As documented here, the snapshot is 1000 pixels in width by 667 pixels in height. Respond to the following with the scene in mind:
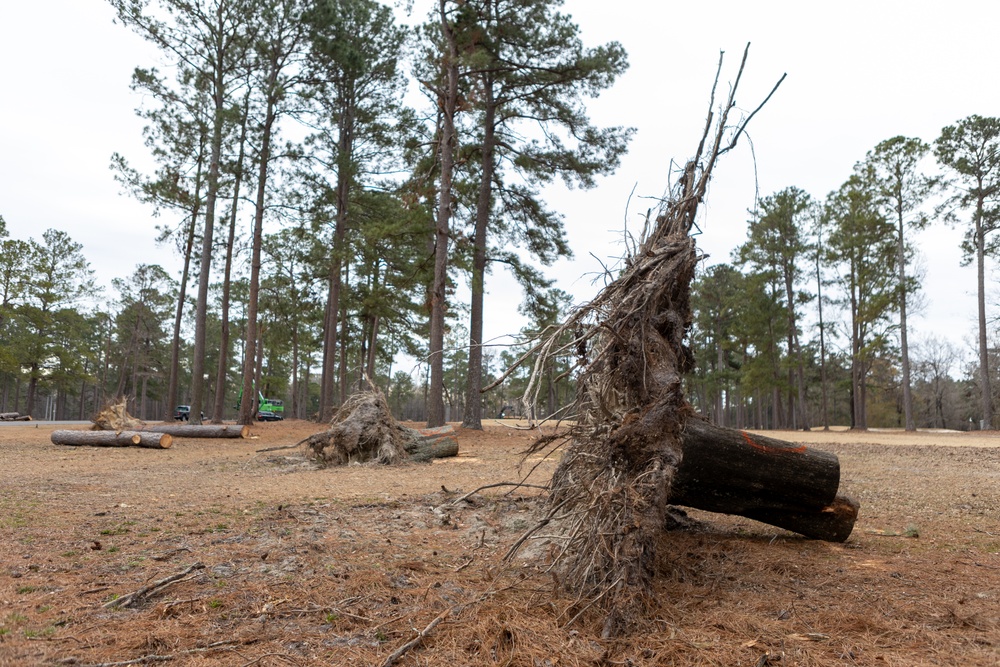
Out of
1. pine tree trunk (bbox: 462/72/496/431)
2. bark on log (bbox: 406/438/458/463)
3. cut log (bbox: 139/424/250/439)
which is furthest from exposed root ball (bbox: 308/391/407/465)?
cut log (bbox: 139/424/250/439)

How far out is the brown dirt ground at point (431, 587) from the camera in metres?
2.56

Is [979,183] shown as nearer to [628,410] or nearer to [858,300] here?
[858,300]

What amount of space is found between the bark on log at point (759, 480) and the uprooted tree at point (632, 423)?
0.02 metres

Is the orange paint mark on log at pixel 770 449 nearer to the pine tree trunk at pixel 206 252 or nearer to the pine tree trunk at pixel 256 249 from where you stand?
the pine tree trunk at pixel 256 249

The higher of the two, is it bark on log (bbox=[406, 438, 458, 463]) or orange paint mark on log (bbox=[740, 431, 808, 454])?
orange paint mark on log (bbox=[740, 431, 808, 454])

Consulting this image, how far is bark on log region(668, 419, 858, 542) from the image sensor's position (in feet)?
14.2

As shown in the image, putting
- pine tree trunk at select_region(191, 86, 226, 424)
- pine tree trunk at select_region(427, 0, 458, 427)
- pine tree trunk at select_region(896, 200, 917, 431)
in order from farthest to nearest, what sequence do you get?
pine tree trunk at select_region(896, 200, 917, 431)
pine tree trunk at select_region(191, 86, 226, 424)
pine tree trunk at select_region(427, 0, 458, 427)

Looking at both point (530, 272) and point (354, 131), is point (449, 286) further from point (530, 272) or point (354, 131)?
point (354, 131)

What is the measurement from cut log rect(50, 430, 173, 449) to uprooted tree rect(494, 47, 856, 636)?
1252cm

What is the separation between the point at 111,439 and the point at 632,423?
1430 cm

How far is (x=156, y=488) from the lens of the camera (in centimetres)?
735

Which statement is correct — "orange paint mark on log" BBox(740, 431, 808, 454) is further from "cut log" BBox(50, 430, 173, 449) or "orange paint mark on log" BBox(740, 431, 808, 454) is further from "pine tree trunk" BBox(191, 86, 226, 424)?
"pine tree trunk" BBox(191, 86, 226, 424)

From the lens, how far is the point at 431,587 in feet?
11.1

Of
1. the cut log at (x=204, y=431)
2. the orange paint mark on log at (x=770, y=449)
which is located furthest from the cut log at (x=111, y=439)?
the orange paint mark on log at (x=770, y=449)
